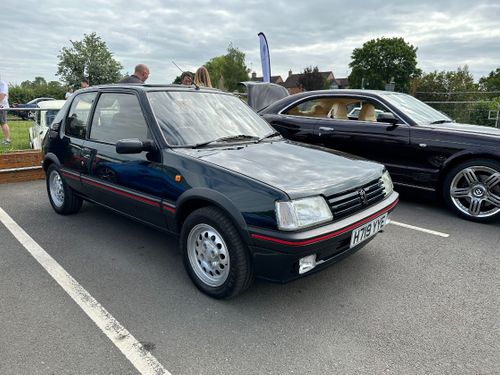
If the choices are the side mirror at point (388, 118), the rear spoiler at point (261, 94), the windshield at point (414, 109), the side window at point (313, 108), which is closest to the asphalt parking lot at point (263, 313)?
the side mirror at point (388, 118)

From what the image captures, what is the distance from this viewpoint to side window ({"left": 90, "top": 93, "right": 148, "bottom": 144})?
3327mm

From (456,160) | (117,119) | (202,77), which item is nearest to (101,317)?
(117,119)

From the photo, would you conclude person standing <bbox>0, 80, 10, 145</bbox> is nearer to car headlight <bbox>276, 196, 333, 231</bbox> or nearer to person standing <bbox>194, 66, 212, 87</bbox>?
person standing <bbox>194, 66, 212, 87</bbox>

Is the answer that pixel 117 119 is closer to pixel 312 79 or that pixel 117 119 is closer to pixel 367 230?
pixel 367 230

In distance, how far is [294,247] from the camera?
7.55ft

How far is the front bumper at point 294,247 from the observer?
231cm

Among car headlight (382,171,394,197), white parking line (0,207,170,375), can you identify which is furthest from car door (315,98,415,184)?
white parking line (0,207,170,375)

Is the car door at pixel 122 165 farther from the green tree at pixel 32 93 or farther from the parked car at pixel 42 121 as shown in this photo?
the green tree at pixel 32 93

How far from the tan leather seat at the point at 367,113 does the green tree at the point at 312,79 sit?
154 feet

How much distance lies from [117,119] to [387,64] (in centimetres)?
5889

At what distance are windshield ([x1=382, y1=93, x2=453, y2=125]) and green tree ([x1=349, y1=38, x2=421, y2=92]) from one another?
2026 inches

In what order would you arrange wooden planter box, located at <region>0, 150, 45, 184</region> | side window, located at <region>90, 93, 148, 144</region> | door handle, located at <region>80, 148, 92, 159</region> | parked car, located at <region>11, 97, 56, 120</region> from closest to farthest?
side window, located at <region>90, 93, 148, 144</region> → door handle, located at <region>80, 148, 92, 159</region> → wooden planter box, located at <region>0, 150, 45, 184</region> → parked car, located at <region>11, 97, 56, 120</region>

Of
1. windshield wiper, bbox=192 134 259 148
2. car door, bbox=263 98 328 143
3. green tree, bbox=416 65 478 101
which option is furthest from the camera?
green tree, bbox=416 65 478 101

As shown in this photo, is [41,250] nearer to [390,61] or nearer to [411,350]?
[411,350]
